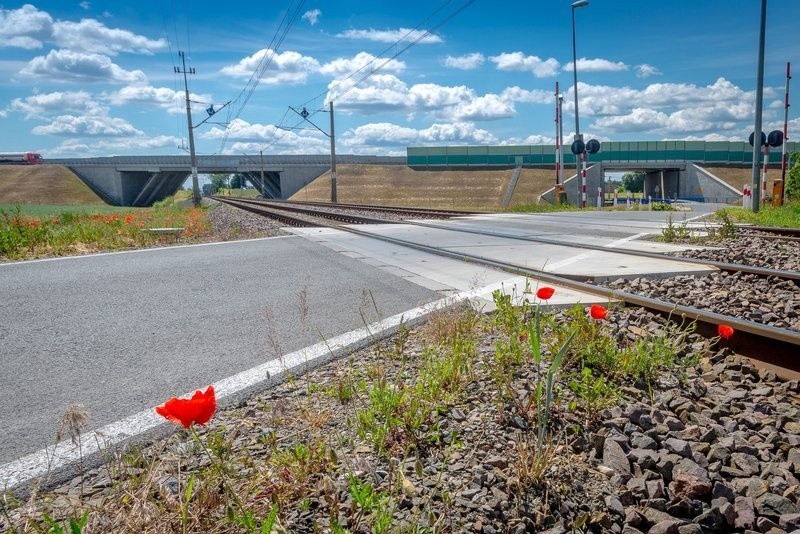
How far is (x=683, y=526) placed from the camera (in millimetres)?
2025

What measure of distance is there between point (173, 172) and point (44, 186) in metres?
16.6

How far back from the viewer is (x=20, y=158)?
89500mm

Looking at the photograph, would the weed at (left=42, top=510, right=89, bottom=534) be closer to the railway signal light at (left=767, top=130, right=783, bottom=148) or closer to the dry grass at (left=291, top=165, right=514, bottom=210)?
the railway signal light at (left=767, top=130, right=783, bottom=148)

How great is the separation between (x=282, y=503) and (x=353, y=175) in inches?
2878

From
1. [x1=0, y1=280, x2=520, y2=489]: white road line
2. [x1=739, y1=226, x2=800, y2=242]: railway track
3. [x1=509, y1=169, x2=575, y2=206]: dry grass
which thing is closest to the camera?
[x1=0, y1=280, x2=520, y2=489]: white road line

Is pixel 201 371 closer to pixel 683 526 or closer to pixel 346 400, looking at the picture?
pixel 346 400

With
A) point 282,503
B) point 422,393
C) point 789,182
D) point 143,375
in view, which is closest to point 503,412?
point 422,393

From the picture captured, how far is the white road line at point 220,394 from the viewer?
236 centimetres

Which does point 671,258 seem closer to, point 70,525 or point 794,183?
point 70,525

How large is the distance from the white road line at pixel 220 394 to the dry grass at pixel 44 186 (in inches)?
2866

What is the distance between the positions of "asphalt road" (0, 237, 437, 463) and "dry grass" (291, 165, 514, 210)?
4716 centimetres

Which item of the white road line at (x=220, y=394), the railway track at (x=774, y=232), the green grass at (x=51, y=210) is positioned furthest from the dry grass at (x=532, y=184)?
the white road line at (x=220, y=394)

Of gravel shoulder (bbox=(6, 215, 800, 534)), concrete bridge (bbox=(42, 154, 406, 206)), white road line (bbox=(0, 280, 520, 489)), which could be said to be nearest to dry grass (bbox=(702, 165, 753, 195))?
concrete bridge (bbox=(42, 154, 406, 206))

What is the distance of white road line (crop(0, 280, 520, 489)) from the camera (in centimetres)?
236
